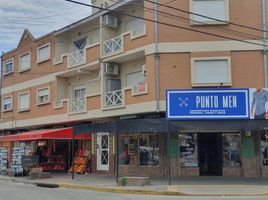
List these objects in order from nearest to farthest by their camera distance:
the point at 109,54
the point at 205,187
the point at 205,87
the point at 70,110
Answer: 1. the point at 205,187
2. the point at 205,87
3. the point at 109,54
4. the point at 70,110

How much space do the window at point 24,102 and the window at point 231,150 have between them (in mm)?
16400

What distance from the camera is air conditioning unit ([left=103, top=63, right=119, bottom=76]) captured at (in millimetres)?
27714

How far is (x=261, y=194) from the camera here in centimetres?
1770

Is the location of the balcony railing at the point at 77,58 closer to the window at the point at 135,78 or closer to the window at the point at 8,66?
the window at the point at 135,78

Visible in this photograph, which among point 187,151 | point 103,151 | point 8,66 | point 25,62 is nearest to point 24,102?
point 25,62

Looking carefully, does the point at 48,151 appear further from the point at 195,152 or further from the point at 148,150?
the point at 195,152

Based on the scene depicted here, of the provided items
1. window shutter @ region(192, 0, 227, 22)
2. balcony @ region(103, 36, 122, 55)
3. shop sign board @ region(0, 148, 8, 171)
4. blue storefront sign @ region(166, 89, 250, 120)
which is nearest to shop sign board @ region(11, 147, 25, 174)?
shop sign board @ region(0, 148, 8, 171)

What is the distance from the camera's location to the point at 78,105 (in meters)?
29.4

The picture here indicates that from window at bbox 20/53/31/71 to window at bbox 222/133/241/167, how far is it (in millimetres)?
17152

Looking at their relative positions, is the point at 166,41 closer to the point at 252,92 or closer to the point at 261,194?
the point at 252,92

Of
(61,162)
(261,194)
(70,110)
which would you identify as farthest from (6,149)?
(261,194)

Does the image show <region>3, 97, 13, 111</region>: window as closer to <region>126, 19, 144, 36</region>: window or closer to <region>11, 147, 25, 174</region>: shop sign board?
<region>11, 147, 25, 174</region>: shop sign board

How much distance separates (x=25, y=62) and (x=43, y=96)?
3.94 m

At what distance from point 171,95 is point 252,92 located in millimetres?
3741
